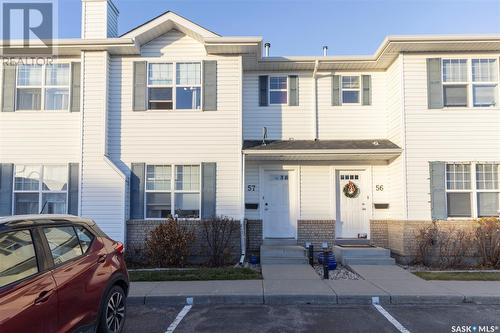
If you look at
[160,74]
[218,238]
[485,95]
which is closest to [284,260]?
[218,238]

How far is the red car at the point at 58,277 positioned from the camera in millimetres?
3501

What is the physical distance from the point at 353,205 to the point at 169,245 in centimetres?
569

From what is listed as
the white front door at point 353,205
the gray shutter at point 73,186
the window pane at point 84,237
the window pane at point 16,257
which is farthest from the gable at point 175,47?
the window pane at point 16,257

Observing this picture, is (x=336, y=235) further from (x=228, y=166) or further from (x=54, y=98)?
(x=54, y=98)

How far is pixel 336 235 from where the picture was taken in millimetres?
12430

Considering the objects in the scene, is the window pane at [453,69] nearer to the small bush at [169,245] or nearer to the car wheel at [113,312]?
the small bush at [169,245]

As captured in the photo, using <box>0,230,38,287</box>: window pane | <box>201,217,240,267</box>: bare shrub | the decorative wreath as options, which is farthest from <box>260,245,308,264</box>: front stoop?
<box>0,230,38,287</box>: window pane

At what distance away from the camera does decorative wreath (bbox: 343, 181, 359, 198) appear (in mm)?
12547

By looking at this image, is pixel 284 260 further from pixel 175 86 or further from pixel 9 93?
pixel 9 93

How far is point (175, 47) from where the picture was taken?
38.8 feet

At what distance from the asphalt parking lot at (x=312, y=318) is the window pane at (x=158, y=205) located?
4467 mm

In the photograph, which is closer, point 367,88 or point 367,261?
point 367,261

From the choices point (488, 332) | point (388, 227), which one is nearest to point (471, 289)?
point (488, 332)

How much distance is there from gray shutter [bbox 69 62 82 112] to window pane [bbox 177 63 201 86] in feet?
9.40
